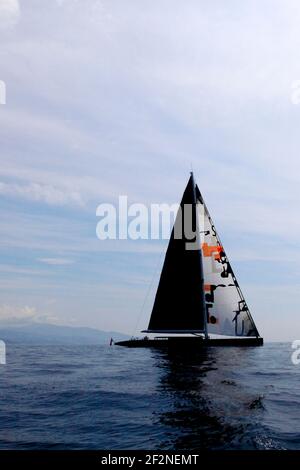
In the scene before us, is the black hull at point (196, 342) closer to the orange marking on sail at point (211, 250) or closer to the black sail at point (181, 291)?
the black sail at point (181, 291)

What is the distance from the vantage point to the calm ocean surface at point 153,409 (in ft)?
52.2

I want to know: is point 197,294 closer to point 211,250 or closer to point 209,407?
point 211,250

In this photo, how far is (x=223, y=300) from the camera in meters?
52.9

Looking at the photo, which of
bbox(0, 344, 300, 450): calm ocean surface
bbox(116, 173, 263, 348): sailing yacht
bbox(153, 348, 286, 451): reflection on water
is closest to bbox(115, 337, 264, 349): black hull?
bbox(116, 173, 263, 348): sailing yacht

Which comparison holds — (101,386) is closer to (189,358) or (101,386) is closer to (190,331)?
(189,358)

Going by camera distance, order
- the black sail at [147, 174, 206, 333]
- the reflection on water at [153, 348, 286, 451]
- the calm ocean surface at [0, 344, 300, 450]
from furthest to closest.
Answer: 1. the black sail at [147, 174, 206, 333]
2. the calm ocean surface at [0, 344, 300, 450]
3. the reflection on water at [153, 348, 286, 451]

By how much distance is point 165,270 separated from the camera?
5512 cm

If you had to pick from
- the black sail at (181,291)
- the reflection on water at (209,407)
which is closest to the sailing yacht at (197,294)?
the black sail at (181,291)

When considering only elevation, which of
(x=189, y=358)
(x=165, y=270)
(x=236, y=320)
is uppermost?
(x=165, y=270)

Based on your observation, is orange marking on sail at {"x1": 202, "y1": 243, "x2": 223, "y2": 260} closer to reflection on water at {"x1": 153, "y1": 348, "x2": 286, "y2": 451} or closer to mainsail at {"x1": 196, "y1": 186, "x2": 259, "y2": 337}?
mainsail at {"x1": 196, "y1": 186, "x2": 259, "y2": 337}

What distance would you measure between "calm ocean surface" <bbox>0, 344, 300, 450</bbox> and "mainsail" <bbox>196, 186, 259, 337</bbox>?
605 inches

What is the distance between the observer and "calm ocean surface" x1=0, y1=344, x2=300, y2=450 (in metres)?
15.9
